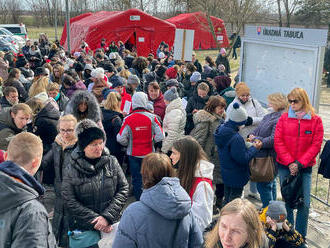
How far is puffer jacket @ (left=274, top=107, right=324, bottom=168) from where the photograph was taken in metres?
4.54

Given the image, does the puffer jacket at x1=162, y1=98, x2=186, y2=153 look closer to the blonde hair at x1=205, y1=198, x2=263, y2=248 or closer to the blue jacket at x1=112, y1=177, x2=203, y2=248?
the blue jacket at x1=112, y1=177, x2=203, y2=248

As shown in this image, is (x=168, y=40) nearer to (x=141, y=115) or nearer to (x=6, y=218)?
(x=141, y=115)

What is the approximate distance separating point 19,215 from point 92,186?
1.02 meters

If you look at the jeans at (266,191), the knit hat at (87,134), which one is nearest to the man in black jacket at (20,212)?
the knit hat at (87,134)

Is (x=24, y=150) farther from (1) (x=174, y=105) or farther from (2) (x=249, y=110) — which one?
(2) (x=249, y=110)

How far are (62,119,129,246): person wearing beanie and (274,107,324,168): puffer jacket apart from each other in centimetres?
218

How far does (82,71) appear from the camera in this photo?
34.7 ft

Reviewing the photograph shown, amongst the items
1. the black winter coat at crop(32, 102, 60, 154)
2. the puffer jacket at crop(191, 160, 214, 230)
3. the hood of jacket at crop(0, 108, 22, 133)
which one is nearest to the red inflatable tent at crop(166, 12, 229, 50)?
the black winter coat at crop(32, 102, 60, 154)

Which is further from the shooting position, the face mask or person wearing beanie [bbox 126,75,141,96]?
person wearing beanie [bbox 126,75,141,96]

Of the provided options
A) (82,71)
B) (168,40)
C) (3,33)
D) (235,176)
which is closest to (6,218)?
(235,176)

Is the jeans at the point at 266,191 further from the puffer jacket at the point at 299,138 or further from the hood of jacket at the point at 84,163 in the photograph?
the hood of jacket at the point at 84,163

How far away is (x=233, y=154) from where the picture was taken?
440 cm

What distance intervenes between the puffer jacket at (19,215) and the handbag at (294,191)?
3100 mm

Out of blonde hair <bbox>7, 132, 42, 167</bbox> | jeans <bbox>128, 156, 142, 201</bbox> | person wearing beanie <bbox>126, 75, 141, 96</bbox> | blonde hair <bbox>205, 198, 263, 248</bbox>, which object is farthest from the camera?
person wearing beanie <bbox>126, 75, 141, 96</bbox>
